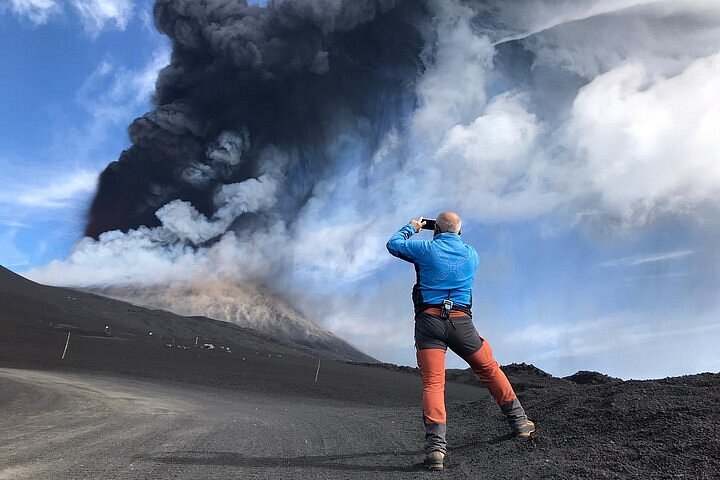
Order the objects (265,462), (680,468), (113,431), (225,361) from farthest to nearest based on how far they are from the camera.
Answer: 1. (225,361)
2. (113,431)
3. (265,462)
4. (680,468)

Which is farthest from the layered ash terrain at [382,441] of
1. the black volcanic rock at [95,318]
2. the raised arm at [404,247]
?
the black volcanic rock at [95,318]

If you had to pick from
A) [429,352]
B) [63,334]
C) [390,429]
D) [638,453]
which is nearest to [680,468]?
[638,453]

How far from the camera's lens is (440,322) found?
14.3 feet

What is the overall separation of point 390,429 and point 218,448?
7.22ft

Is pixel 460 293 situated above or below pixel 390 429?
above

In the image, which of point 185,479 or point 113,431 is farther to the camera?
point 113,431

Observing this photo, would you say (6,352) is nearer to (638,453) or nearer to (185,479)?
(185,479)

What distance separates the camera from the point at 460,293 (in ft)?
14.8

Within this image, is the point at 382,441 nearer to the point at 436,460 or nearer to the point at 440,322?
the point at 436,460

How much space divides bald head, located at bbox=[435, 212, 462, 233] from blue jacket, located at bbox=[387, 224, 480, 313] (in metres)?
0.21

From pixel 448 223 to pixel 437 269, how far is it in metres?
Answer: 0.51

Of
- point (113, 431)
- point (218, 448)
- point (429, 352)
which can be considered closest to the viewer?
point (429, 352)

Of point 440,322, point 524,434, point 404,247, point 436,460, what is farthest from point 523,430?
point 404,247

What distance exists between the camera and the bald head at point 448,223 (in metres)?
4.79
